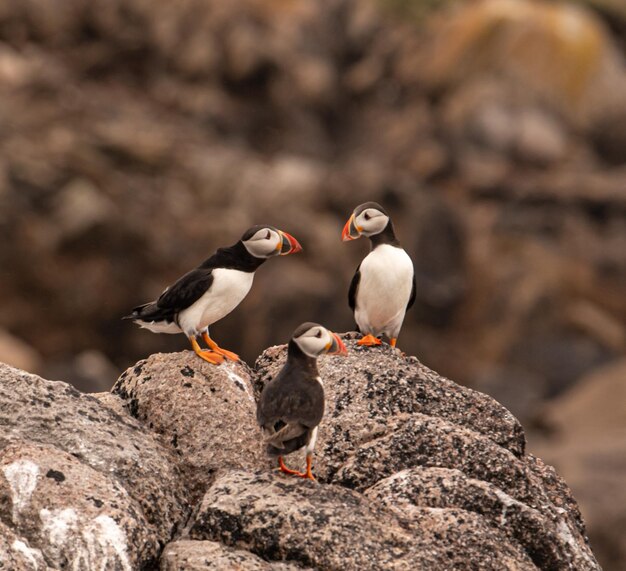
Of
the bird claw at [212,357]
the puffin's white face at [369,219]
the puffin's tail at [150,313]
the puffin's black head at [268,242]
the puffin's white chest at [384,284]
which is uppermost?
the puffin's white face at [369,219]

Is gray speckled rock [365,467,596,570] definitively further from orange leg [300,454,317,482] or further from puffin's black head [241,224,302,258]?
puffin's black head [241,224,302,258]

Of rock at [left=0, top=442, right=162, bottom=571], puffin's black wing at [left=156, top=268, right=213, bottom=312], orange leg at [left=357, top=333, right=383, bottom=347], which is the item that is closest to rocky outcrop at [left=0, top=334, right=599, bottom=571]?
rock at [left=0, top=442, right=162, bottom=571]

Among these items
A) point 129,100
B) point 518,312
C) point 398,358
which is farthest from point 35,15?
point 398,358

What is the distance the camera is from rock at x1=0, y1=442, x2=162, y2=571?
23.4 ft

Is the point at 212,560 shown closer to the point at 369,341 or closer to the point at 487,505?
the point at 487,505

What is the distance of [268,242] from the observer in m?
9.10

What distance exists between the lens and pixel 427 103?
4072 cm

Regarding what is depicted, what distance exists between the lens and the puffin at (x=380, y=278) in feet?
32.5

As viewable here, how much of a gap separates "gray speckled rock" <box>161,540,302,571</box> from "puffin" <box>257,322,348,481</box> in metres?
0.69

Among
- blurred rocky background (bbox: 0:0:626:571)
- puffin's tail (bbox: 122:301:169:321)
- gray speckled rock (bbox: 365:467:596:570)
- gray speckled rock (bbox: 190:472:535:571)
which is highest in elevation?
blurred rocky background (bbox: 0:0:626:571)

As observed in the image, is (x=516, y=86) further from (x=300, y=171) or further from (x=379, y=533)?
(x=379, y=533)

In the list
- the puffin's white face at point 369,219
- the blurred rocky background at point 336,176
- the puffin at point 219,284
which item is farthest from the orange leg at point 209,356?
the blurred rocky background at point 336,176

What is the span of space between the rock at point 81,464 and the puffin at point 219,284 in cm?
108

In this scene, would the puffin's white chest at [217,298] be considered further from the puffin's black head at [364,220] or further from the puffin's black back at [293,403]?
the puffin's black back at [293,403]
